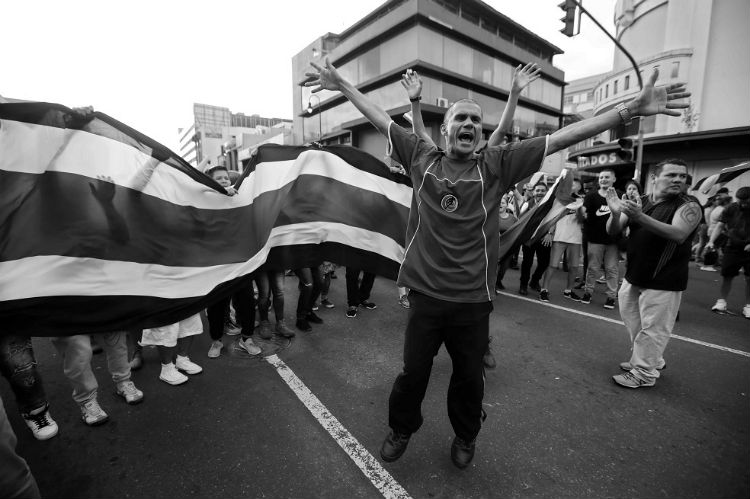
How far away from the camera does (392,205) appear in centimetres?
374

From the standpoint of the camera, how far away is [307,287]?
484 cm

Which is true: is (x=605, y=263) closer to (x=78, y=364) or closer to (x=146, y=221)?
(x=146, y=221)

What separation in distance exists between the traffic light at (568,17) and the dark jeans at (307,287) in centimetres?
1007

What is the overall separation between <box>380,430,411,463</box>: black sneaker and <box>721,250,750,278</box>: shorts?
21.4 feet

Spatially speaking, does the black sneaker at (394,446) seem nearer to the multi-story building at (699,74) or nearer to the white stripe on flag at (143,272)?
the white stripe on flag at (143,272)

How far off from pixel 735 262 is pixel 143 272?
8.22 m

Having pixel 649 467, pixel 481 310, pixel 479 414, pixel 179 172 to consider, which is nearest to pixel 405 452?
pixel 479 414

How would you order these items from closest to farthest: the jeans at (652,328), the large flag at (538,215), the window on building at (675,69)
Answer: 1. the jeans at (652,328)
2. the large flag at (538,215)
3. the window on building at (675,69)

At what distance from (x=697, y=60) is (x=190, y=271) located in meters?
32.9

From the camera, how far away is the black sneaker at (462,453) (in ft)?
7.81

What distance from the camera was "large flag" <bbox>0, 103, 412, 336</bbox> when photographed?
244 centimetres

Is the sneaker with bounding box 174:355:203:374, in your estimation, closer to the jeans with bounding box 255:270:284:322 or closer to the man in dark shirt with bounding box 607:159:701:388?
the jeans with bounding box 255:270:284:322

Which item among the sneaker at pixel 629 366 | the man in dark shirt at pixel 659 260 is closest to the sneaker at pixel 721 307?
the sneaker at pixel 629 366

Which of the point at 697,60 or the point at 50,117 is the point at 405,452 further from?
the point at 697,60
